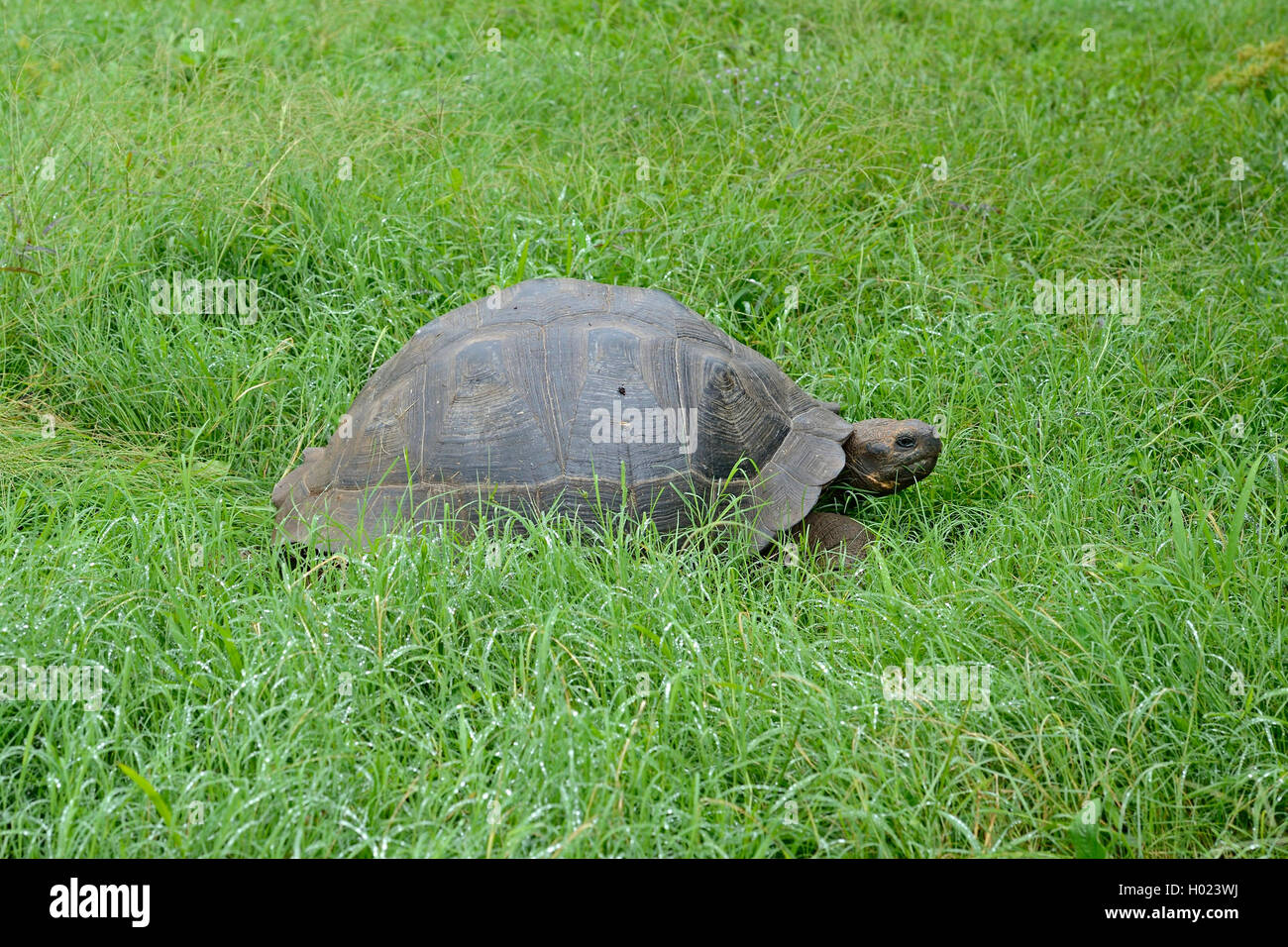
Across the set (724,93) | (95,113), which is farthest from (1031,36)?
(95,113)

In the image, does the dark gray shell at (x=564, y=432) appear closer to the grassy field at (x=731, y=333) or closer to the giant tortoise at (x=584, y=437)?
the giant tortoise at (x=584, y=437)

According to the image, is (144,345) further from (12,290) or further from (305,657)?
(305,657)

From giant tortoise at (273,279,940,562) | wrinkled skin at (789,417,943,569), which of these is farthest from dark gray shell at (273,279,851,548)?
wrinkled skin at (789,417,943,569)

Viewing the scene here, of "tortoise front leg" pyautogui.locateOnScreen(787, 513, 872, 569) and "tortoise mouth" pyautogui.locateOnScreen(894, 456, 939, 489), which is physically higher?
"tortoise mouth" pyautogui.locateOnScreen(894, 456, 939, 489)

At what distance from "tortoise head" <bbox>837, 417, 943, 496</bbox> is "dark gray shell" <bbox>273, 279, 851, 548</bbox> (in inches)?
3.7

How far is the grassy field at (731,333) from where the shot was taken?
89.4 inches

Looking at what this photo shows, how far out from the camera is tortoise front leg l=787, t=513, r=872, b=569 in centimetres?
355

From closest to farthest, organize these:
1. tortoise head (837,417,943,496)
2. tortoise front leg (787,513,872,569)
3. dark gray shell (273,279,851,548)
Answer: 1. dark gray shell (273,279,851,548)
2. tortoise front leg (787,513,872,569)
3. tortoise head (837,417,943,496)

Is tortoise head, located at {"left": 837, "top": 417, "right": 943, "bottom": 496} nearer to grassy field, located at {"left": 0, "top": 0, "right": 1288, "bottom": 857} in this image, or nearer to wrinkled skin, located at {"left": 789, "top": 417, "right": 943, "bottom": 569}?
wrinkled skin, located at {"left": 789, "top": 417, "right": 943, "bottom": 569}

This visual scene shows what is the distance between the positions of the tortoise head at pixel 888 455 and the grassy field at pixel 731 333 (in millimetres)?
152

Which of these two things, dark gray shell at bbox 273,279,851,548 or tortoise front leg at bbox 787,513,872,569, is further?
tortoise front leg at bbox 787,513,872,569

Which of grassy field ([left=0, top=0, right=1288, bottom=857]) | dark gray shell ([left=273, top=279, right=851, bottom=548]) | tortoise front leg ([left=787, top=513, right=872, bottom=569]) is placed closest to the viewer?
grassy field ([left=0, top=0, right=1288, bottom=857])

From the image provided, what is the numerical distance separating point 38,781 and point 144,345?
7.91 feet

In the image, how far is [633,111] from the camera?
19.5 feet
